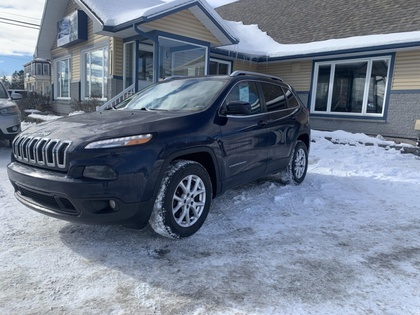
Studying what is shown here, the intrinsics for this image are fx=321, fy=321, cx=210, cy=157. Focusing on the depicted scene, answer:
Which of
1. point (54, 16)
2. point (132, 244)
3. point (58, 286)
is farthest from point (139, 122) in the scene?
point (54, 16)

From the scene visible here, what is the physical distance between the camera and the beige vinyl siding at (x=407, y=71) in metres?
10.5

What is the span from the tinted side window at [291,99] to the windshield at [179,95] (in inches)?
63.6

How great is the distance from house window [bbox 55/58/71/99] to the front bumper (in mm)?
14393

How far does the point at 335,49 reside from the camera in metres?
11.4

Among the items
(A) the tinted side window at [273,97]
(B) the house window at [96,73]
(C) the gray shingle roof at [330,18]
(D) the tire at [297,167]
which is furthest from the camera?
(B) the house window at [96,73]

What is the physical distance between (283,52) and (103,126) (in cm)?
1156

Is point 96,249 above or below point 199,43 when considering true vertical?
below

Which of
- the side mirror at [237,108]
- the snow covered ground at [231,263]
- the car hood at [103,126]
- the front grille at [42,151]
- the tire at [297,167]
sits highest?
the side mirror at [237,108]

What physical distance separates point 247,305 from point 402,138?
10.6 meters

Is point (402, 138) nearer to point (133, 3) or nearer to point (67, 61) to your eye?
point (133, 3)

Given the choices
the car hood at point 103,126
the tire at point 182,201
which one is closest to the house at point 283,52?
the car hood at point 103,126

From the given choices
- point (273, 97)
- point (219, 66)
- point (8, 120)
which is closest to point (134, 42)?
point (219, 66)

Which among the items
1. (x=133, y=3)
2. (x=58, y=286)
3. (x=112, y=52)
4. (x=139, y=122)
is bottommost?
(x=58, y=286)

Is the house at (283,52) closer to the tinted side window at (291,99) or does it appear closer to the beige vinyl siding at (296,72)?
the beige vinyl siding at (296,72)
